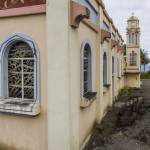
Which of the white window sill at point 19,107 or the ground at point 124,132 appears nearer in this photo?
the white window sill at point 19,107

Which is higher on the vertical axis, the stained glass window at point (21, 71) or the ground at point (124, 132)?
the stained glass window at point (21, 71)

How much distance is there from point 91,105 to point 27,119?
8.70 feet

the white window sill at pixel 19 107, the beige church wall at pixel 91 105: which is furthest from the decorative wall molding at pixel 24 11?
the white window sill at pixel 19 107

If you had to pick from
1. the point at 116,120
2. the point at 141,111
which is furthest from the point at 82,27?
the point at 141,111

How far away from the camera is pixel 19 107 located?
6141 millimetres

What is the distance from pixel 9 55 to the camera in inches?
268

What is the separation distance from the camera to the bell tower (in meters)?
25.8

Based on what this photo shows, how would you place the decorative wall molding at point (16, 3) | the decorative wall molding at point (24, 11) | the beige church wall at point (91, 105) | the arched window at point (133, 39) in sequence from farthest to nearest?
the arched window at point (133, 39) < the beige church wall at point (91, 105) < the decorative wall molding at point (16, 3) < the decorative wall molding at point (24, 11)

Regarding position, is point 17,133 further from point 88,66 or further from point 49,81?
point 88,66

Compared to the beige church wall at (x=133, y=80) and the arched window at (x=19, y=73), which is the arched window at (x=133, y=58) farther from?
the arched window at (x=19, y=73)

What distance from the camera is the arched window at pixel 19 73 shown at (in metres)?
6.19

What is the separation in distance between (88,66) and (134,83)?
58.7 ft

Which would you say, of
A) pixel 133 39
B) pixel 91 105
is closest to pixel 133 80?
pixel 133 39

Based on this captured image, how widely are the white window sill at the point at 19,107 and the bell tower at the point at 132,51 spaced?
20.3 meters
